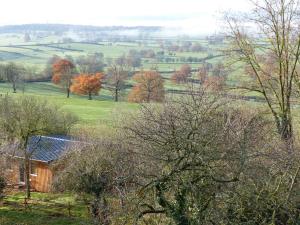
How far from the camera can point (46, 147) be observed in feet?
112

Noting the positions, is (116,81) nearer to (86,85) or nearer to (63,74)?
(86,85)

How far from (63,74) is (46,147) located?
6109 centimetres

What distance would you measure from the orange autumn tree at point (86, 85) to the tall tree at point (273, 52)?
63963 mm

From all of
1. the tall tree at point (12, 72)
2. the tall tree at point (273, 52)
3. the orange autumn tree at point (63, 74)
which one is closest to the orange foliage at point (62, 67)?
the orange autumn tree at point (63, 74)

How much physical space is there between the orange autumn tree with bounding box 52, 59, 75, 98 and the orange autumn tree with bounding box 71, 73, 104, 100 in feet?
5.40

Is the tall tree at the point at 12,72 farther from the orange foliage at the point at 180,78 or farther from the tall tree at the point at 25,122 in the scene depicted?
the tall tree at the point at 25,122

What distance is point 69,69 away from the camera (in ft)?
314

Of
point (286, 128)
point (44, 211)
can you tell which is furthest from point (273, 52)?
point (44, 211)

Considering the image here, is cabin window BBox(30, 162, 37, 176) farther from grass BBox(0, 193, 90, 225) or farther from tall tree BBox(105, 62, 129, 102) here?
tall tree BBox(105, 62, 129, 102)

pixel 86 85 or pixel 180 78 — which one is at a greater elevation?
pixel 180 78

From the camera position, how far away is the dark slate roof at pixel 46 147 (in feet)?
109

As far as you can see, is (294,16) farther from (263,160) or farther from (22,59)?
(22,59)

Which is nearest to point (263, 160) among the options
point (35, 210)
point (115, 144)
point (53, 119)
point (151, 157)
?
point (151, 157)

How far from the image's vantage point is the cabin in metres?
33.2
